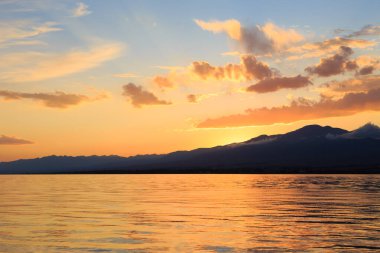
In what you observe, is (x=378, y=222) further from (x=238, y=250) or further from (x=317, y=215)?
(x=238, y=250)

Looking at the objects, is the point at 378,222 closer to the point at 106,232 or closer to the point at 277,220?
the point at 277,220

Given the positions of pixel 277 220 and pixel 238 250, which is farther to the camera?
pixel 277 220

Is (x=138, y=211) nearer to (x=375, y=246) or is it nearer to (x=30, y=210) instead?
(x=30, y=210)

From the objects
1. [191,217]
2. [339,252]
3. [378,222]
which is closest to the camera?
[339,252]

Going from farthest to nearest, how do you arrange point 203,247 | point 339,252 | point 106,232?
point 106,232 < point 203,247 < point 339,252

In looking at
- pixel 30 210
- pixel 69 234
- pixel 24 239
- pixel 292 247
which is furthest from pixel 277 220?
pixel 30 210

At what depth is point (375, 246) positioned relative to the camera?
3173cm

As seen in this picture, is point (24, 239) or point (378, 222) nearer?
point (24, 239)

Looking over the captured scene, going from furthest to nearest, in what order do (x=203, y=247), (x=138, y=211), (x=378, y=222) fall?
(x=138, y=211) < (x=378, y=222) < (x=203, y=247)

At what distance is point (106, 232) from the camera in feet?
Result: 126

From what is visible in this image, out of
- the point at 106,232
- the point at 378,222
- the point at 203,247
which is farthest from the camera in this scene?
the point at 378,222

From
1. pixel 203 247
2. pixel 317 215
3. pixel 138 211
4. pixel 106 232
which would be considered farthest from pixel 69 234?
pixel 317 215

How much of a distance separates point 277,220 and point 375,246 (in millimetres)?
14862

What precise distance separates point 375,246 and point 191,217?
2028 centimetres
